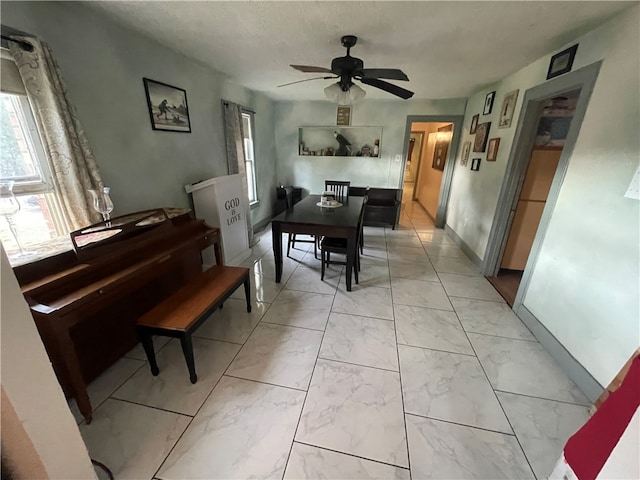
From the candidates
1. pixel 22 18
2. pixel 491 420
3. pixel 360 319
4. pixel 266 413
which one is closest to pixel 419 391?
pixel 491 420

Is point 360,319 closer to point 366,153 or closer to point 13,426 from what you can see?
point 13,426

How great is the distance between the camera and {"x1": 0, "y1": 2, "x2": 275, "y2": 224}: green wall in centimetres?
162

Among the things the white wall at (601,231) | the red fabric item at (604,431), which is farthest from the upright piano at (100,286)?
the white wall at (601,231)

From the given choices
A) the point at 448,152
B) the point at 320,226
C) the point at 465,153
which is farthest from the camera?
the point at 448,152

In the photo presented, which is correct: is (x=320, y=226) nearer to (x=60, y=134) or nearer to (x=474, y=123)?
(x=60, y=134)

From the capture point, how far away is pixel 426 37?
6.70 feet

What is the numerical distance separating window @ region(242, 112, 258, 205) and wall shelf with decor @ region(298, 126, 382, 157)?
1.20m

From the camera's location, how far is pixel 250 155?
14.4 feet

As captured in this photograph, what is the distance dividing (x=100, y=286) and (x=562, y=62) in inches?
148

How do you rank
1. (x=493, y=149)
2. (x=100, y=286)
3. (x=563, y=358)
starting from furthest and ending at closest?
(x=493, y=149)
(x=563, y=358)
(x=100, y=286)

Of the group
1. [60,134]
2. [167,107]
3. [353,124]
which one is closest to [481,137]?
[353,124]

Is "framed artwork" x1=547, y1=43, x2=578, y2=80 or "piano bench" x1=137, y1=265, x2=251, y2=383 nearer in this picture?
Result: "piano bench" x1=137, y1=265, x2=251, y2=383

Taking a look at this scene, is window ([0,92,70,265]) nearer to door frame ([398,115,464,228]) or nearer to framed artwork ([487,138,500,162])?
framed artwork ([487,138,500,162])

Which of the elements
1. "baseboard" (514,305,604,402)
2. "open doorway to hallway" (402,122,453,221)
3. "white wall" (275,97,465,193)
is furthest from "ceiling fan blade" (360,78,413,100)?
"open doorway to hallway" (402,122,453,221)
